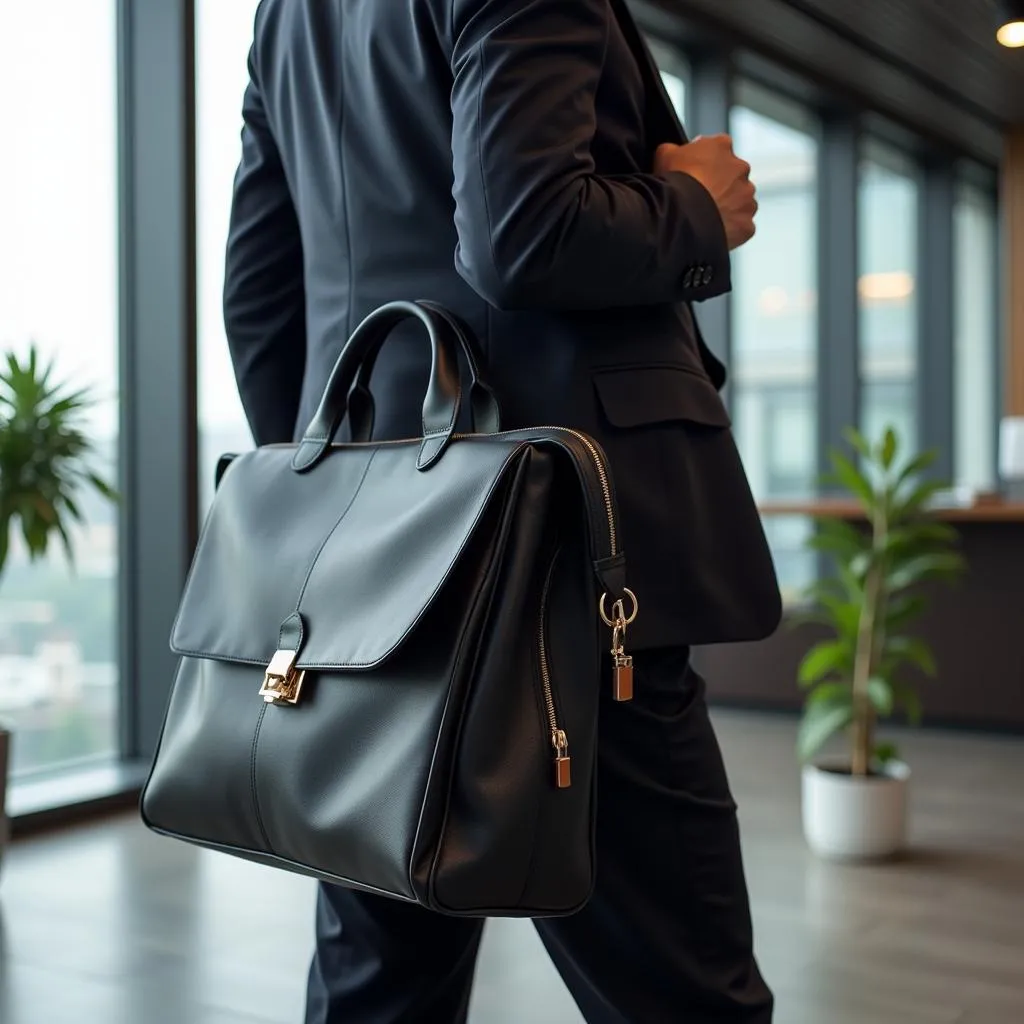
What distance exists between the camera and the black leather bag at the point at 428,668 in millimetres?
963

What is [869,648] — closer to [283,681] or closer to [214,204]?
[214,204]

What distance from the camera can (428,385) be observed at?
3.79 feet

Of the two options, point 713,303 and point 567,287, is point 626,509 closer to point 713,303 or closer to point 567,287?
point 567,287

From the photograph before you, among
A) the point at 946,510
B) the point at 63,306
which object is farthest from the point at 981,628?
the point at 63,306

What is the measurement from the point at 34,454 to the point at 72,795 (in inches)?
40.0

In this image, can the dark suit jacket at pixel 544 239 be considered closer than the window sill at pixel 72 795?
Yes

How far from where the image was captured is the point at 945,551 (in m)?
5.05

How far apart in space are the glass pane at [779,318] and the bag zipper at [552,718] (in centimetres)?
573

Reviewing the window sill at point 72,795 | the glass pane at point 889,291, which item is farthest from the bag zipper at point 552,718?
the glass pane at point 889,291

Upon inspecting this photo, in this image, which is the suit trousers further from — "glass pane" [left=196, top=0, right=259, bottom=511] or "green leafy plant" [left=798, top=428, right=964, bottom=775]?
"glass pane" [left=196, top=0, right=259, bottom=511]

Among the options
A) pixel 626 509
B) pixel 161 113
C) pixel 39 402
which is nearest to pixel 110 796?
pixel 39 402

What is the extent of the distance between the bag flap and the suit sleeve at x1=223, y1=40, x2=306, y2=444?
17 centimetres

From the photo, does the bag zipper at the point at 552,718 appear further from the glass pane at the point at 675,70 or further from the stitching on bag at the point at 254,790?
the glass pane at the point at 675,70

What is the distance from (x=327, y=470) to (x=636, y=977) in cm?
50
